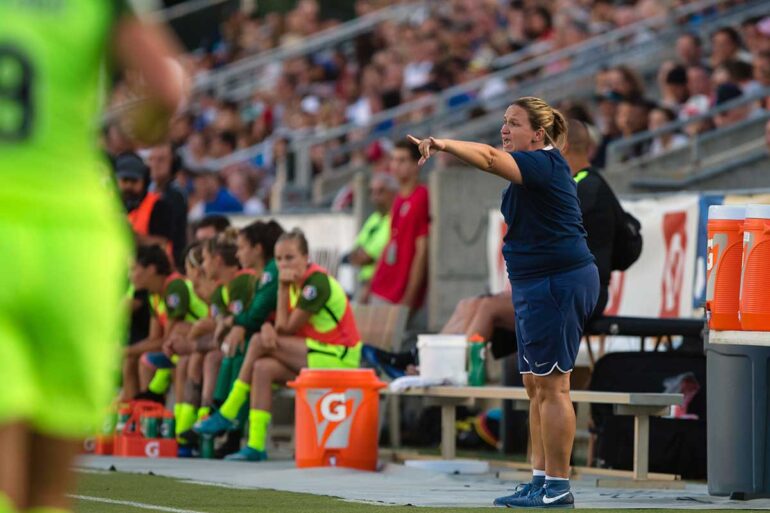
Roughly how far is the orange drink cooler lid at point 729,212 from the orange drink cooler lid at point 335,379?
9.95 ft

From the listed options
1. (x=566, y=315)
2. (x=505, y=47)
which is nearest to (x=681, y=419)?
(x=566, y=315)

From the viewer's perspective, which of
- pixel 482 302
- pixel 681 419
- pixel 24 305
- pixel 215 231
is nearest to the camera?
pixel 24 305

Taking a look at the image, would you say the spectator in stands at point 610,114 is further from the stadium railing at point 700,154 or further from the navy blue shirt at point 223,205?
the navy blue shirt at point 223,205

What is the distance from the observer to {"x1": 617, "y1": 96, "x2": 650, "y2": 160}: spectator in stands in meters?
16.7

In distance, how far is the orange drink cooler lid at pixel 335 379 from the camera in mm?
11180

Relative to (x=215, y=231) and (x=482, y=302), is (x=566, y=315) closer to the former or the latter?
(x=482, y=302)

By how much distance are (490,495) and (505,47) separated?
13.4 metres

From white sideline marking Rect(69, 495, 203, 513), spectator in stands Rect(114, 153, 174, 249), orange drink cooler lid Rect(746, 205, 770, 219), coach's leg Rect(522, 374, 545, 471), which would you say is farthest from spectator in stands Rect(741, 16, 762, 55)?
white sideline marking Rect(69, 495, 203, 513)

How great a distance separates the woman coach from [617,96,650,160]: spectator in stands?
331 inches

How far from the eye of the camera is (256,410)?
39.2 feet

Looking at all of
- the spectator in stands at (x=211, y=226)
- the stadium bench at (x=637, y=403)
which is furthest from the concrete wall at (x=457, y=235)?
the stadium bench at (x=637, y=403)

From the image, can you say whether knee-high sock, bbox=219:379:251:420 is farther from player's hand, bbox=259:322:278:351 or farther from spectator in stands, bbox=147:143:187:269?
spectator in stands, bbox=147:143:187:269

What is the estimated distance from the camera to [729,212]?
8.84m

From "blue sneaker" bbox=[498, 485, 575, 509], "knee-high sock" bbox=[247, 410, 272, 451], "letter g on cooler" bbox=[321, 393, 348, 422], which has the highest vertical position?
"letter g on cooler" bbox=[321, 393, 348, 422]
